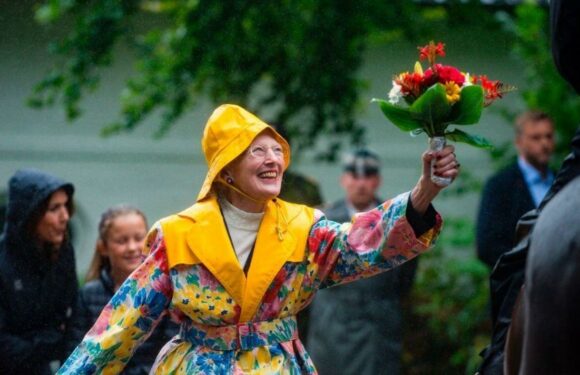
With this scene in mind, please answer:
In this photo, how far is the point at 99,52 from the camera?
10.4 metres

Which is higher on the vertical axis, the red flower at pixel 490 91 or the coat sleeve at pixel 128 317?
the red flower at pixel 490 91

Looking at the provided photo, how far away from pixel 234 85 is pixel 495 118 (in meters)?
5.23

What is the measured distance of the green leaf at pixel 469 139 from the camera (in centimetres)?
454

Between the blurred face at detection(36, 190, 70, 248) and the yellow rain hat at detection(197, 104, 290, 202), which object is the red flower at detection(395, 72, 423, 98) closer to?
the yellow rain hat at detection(197, 104, 290, 202)

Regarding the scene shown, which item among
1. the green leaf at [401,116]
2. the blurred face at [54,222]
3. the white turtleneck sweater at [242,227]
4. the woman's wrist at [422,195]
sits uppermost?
the green leaf at [401,116]

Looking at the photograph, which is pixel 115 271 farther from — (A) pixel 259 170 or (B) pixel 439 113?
(B) pixel 439 113

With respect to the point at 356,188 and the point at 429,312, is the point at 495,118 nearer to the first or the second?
the point at 429,312

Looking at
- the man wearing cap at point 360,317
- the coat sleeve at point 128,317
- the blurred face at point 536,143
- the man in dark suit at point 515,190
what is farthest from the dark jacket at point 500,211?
the coat sleeve at point 128,317

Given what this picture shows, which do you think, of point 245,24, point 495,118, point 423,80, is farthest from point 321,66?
point 423,80

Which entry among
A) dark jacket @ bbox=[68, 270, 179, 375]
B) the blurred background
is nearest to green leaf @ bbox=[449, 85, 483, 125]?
dark jacket @ bbox=[68, 270, 179, 375]

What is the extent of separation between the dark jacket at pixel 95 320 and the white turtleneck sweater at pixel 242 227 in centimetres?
126

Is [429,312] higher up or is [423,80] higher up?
[423,80]

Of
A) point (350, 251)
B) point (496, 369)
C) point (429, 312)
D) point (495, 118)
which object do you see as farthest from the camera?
point (495, 118)

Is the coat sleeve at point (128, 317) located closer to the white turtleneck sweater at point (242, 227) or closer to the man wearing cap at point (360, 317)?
the white turtleneck sweater at point (242, 227)
